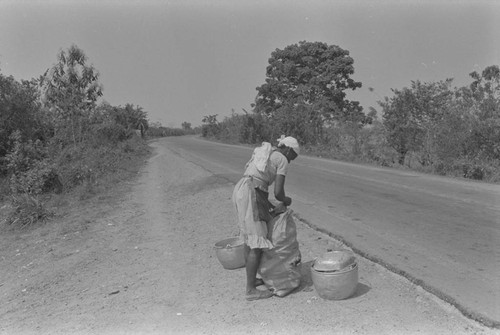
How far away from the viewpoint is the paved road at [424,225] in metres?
4.57

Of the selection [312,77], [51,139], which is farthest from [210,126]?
[51,139]

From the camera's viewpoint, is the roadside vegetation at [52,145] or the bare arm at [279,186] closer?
the bare arm at [279,186]

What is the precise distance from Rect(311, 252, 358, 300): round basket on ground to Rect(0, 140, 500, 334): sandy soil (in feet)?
0.27

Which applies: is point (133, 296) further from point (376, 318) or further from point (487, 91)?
point (487, 91)

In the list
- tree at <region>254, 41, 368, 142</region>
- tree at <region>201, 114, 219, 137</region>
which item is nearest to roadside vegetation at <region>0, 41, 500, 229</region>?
tree at <region>254, 41, 368, 142</region>

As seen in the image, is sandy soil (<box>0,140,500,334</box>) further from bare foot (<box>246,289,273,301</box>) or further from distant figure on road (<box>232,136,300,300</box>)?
distant figure on road (<box>232,136,300,300</box>)

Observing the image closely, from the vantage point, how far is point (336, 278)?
4.06m

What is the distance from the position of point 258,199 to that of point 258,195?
0.13ft

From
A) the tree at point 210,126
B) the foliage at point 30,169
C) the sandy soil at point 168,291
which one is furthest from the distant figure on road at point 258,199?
the tree at point 210,126

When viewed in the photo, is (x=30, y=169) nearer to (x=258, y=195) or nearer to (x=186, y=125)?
(x=258, y=195)

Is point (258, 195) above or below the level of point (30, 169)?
above

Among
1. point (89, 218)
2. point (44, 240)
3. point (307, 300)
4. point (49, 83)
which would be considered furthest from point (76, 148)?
point (307, 300)

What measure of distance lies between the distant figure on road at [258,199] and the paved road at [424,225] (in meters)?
1.61

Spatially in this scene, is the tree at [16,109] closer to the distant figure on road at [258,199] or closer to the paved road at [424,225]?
the paved road at [424,225]
